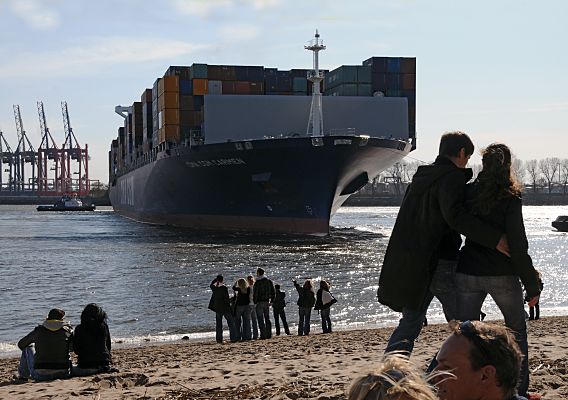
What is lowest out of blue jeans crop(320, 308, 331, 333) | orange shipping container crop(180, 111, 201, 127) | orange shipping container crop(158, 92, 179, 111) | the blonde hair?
blue jeans crop(320, 308, 331, 333)

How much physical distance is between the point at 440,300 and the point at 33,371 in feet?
16.8

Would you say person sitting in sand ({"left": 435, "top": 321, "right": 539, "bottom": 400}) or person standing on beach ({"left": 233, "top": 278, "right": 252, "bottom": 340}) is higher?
person sitting in sand ({"left": 435, "top": 321, "right": 539, "bottom": 400})

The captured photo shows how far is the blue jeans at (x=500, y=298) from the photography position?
437cm

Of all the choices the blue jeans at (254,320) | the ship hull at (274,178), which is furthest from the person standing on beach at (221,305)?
the ship hull at (274,178)

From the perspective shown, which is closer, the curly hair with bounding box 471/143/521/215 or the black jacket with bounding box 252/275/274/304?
the curly hair with bounding box 471/143/521/215

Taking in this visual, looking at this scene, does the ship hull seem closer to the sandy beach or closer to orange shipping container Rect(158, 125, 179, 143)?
orange shipping container Rect(158, 125, 179, 143)

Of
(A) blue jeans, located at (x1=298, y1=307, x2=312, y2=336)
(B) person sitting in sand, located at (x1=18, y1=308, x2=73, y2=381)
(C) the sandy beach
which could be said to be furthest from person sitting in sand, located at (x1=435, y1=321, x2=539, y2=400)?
(A) blue jeans, located at (x1=298, y1=307, x2=312, y2=336)

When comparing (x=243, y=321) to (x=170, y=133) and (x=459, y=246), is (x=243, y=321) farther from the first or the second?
(x=170, y=133)

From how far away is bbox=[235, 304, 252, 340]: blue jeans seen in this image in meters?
12.4

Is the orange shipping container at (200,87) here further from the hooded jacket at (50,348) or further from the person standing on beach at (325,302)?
the hooded jacket at (50,348)

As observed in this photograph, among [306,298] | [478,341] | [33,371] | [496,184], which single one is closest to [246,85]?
[306,298]

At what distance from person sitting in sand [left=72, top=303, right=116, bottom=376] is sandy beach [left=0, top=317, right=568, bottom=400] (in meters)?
0.28

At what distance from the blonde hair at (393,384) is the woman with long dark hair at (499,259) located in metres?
2.33

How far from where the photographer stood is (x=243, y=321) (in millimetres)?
12422
